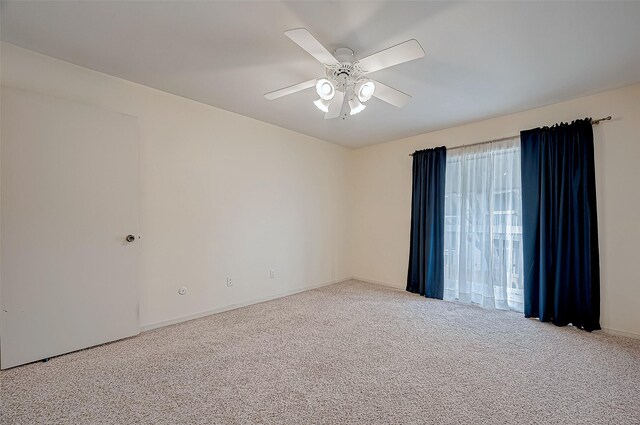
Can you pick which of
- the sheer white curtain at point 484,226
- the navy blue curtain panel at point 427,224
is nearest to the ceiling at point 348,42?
the sheer white curtain at point 484,226

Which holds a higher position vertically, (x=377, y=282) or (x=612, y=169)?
(x=612, y=169)

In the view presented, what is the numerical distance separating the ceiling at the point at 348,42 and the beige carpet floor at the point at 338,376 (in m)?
2.45

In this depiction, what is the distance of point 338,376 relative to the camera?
197 cm

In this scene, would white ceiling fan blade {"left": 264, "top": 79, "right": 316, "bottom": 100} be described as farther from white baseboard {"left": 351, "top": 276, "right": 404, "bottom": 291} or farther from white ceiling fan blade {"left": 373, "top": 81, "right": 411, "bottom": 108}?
white baseboard {"left": 351, "top": 276, "right": 404, "bottom": 291}

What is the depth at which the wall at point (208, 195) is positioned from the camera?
2.62 metres

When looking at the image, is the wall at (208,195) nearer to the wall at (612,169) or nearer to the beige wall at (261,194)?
the beige wall at (261,194)

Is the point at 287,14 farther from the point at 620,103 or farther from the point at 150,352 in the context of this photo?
the point at 620,103

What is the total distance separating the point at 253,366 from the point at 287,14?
250 cm

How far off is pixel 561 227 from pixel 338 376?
286 cm

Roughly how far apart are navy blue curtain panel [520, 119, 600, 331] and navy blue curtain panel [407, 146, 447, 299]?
3.28 feet

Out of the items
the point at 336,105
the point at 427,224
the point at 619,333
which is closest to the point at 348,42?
the point at 336,105

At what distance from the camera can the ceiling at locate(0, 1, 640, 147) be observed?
175cm

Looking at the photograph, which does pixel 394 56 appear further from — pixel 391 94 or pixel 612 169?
pixel 612 169

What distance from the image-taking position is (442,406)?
1.67m
